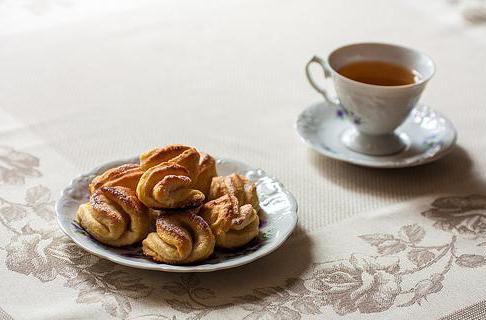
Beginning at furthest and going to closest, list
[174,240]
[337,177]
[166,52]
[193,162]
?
1. [166,52]
2. [337,177]
3. [193,162]
4. [174,240]

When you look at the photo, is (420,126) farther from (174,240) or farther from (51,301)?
(51,301)

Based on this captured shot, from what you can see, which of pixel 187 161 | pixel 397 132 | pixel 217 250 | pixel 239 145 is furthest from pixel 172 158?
pixel 397 132

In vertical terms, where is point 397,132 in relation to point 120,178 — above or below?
below

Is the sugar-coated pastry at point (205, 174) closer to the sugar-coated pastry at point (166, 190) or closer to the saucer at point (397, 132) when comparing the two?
the sugar-coated pastry at point (166, 190)

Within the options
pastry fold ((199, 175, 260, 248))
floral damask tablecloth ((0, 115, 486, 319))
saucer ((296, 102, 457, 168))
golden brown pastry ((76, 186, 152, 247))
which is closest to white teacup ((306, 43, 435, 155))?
saucer ((296, 102, 457, 168))

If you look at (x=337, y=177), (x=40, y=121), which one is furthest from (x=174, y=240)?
(x=40, y=121)

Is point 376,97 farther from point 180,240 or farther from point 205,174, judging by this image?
point 180,240
